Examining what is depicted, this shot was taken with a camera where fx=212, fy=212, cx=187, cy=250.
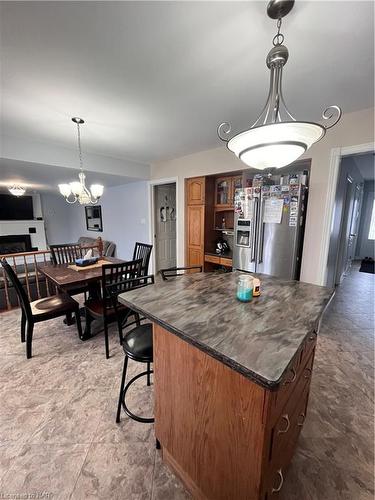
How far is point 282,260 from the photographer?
2689 mm

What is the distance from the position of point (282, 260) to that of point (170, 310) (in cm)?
204

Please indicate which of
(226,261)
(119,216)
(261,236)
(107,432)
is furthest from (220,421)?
(119,216)

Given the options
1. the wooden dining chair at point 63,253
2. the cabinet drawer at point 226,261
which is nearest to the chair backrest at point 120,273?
the wooden dining chair at point 63,253

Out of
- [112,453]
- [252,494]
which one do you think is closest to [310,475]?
[252,494]

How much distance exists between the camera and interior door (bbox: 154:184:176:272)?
15.8ft

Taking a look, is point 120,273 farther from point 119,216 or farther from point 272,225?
point 119,216

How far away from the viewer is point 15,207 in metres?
6.91

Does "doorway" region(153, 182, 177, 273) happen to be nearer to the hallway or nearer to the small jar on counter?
the hallway

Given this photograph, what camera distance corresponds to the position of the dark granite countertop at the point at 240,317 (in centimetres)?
75

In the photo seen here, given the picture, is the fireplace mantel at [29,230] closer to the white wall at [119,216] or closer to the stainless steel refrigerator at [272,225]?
the white wall at [119,216]

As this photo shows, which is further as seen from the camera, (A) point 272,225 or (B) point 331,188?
(A) point 272,225

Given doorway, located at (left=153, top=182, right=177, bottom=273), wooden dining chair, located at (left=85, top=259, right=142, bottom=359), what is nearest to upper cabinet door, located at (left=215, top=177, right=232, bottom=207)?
doorway, located at (left=153, top=182, right=177, bottom=273)

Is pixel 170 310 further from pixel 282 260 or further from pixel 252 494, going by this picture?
pixel 282 260

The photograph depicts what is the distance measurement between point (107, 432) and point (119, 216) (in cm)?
481
